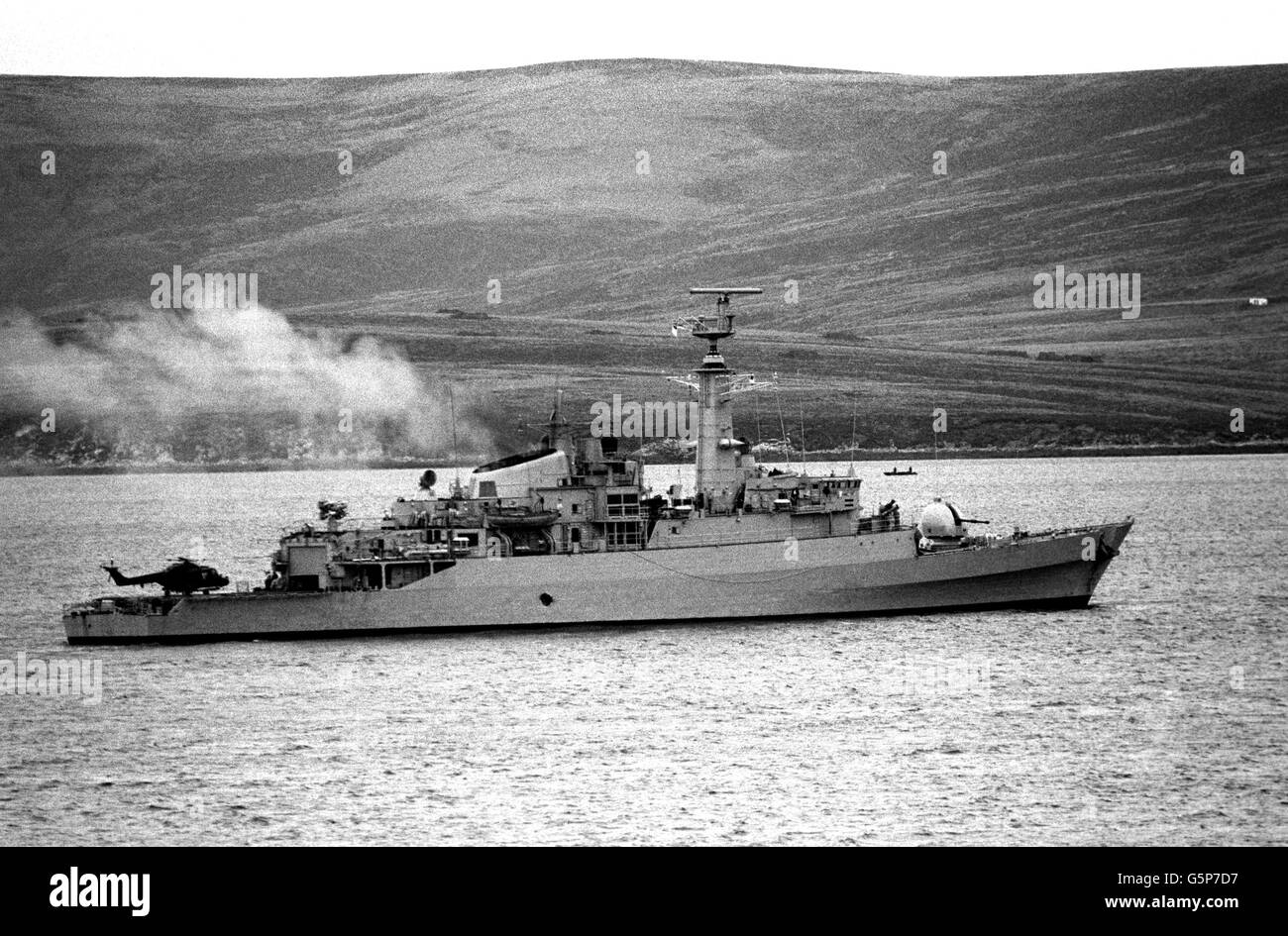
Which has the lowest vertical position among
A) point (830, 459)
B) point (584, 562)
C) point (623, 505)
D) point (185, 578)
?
point (185, 578)

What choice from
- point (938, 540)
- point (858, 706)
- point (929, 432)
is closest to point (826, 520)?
point (938, 540)

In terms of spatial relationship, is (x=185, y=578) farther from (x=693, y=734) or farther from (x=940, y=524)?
(x=940, y=524)

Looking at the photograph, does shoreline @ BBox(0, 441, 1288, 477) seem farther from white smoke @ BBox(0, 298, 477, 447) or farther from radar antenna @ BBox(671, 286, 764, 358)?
radar antenna @ BBox(671, 286, 764, 358)

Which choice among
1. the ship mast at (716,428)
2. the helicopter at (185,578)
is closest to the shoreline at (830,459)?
the ship mast at (716,428)

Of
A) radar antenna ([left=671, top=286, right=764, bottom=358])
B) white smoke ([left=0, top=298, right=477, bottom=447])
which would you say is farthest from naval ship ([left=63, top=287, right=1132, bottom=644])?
white smoke ([left=0, top=298, right=477, bottom=447])

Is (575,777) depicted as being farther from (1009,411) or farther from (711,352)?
(1009,411)

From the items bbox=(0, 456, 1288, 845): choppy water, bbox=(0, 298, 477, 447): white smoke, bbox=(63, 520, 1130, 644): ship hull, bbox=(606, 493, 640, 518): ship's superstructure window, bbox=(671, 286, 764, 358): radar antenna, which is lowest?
bbox=(0, 456, 1288, 845): choppy water

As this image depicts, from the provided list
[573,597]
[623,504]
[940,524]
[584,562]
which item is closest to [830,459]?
[940,524]

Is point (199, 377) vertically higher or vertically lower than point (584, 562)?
higher
